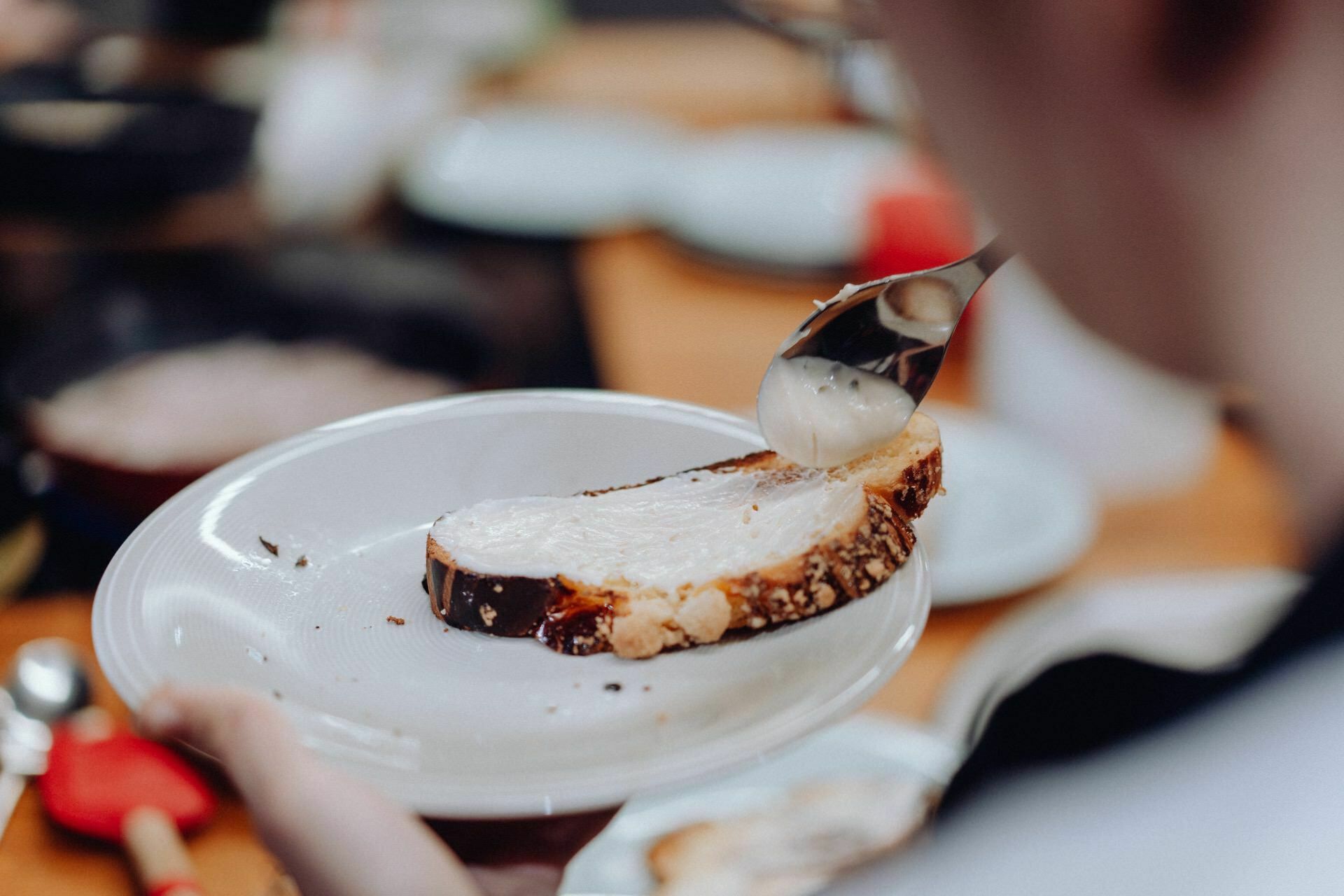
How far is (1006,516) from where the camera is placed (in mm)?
918

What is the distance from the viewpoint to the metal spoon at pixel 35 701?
61cm

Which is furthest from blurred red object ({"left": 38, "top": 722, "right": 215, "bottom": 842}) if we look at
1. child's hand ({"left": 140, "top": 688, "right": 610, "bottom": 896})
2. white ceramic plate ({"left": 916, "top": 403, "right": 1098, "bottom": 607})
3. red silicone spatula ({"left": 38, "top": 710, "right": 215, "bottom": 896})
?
white ceramic plate ({"left": 916, "top": 403, "right": 1098, "bottom": 607})

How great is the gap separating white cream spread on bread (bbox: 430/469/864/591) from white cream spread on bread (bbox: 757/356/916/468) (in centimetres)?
2

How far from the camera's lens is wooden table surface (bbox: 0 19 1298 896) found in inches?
19.4

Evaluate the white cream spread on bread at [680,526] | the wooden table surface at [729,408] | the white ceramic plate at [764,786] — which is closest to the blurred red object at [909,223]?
the wooden table surface at [729,408]

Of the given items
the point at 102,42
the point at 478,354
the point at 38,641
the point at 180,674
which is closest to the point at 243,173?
the point at 478,354

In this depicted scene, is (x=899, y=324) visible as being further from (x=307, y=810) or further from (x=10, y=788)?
(x=10, y=788)

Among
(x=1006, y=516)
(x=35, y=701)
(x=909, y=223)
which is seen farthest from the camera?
(x=909, y=223)

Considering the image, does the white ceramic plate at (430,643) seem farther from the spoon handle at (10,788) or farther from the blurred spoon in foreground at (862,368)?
the spoon handle at (10,788)

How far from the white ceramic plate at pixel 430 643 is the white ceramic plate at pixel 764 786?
273 mm

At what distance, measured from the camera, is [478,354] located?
95cm

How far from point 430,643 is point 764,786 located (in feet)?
1.32

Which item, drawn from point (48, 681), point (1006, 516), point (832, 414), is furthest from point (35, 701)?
point (1006, 516)

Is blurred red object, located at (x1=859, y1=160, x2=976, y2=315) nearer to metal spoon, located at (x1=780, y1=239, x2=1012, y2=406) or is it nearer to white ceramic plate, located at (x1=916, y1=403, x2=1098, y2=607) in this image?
white ceramic plate, located at (x1=916, y1=403, x2=1098, y2=607)
